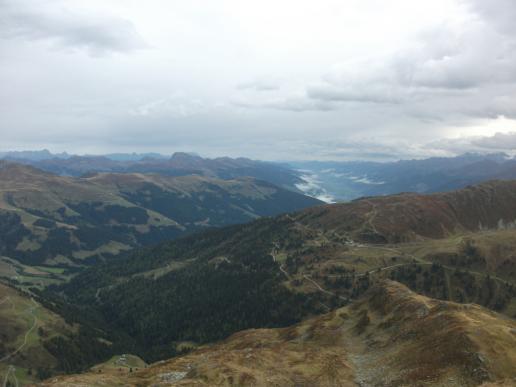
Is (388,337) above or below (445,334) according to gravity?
below

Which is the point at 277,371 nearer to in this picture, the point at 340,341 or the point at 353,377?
the point at 353,377

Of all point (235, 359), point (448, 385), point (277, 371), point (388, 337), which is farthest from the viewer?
point (388, 337)

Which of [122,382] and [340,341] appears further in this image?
[340,341]

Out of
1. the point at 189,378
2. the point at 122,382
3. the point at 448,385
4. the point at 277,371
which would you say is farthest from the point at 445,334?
the point at 122,382

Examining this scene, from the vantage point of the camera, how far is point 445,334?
126 meters

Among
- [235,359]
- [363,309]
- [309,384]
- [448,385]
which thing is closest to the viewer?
[448,385]

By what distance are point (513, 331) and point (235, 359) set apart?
86.1m

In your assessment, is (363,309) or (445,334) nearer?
(445,334)

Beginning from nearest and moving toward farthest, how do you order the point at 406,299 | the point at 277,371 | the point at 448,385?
the point at 448,385
the point at 277,371
the point at 406,299

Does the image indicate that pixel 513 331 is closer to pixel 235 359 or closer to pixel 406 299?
pixel 406 299

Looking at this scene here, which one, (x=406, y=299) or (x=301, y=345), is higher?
(x=406, y=299)

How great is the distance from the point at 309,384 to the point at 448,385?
37.8 metres

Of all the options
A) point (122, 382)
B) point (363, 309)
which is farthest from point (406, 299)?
point (122, 382)

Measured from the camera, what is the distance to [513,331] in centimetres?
12450
